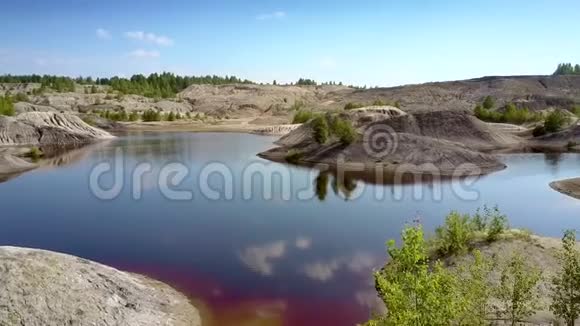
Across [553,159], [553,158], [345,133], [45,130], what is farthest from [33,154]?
[553,158]

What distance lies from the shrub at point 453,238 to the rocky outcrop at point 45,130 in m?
87.1

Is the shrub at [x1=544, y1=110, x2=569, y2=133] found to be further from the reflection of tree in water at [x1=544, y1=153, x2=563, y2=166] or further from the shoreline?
the shoreline

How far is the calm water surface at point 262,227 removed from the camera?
76.5 feet

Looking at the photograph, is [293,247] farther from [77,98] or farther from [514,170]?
[77,98]

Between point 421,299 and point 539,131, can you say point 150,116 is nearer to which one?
point 539,131

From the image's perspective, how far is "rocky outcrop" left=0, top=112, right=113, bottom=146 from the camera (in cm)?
9188

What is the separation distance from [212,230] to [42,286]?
1623 centimetres

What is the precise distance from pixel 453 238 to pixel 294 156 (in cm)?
4713

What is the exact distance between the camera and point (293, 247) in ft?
97.8

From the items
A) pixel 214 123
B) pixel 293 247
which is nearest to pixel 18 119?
pixel 214 123

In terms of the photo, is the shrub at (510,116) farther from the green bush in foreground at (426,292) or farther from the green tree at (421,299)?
the green tree at (421,299)

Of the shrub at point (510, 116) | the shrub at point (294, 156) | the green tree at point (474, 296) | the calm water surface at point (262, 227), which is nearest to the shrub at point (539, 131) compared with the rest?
the shrub at point (510, 116)

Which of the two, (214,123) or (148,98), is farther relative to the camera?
(148,98)

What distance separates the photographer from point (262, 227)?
112 feet
